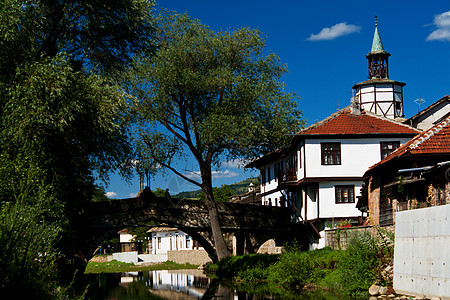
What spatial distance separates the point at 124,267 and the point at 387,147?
31.0m

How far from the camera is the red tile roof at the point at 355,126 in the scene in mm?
37719

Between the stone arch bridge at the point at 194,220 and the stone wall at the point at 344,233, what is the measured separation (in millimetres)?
9690

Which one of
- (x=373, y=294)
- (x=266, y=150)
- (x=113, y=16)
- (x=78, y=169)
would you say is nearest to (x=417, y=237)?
(x=373, y=294)

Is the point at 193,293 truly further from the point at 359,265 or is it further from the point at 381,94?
the point at 381,94

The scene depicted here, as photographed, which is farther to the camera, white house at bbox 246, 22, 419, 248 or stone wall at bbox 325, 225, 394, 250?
white house at bbox 246, 22, 419, 248

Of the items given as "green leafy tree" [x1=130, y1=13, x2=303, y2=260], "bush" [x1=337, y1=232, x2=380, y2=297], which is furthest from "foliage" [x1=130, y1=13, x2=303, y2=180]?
"bush" [x1=337, y1=232, x2=380, y2=297]

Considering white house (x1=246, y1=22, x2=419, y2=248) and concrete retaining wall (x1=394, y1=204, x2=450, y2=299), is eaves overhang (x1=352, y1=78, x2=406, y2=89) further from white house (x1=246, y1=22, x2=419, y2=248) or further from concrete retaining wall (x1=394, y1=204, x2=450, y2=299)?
concrete retaining wall (x1=394, y1=204, x2=450, y2=299)

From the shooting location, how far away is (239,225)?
40.3 meters

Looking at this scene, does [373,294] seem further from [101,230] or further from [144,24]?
[101,230]

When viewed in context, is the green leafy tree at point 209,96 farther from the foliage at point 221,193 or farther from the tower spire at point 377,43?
the foliage at point 221,193

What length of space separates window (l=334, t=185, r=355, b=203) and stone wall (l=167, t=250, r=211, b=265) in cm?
1723

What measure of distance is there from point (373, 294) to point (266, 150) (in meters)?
14.1

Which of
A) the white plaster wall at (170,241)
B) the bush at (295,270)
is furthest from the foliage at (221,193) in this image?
the bush at (295,270)

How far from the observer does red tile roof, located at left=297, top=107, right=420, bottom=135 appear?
37.7 meters
